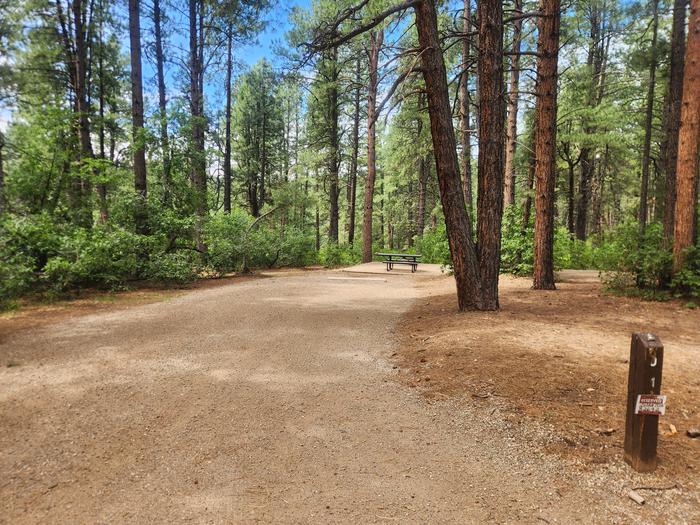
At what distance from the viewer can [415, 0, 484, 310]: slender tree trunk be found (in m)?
6.31

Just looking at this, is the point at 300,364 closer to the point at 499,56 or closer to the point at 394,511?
the point at 394,511

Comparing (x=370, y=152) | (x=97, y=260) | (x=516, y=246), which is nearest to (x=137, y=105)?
(x=97, y=260)

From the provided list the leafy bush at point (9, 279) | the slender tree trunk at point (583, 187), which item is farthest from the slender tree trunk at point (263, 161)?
the leafy bush at point (9, 279)

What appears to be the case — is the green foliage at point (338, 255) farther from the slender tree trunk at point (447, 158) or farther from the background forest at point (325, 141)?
the slender tree trunk at point (447, 158)

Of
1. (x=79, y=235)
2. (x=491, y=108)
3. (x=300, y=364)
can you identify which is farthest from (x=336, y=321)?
(x=79, y=235)

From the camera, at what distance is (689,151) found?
7.51m

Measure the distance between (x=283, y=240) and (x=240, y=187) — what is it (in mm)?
15476

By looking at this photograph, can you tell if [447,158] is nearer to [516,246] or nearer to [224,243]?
[516,246]

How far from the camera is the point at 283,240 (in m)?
17.9

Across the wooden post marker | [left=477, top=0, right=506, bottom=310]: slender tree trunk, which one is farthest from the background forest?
the wooden post marker

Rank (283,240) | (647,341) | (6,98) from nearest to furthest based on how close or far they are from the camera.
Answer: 1. (647,341)
2. (6,98)
3. (283,240)

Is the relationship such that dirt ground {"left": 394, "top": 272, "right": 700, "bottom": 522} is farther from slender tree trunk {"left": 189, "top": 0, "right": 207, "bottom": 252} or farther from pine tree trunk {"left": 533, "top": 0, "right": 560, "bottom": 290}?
slender tree trunk {"left": 189, "top": 0, "right": 207, "bottom": 252}

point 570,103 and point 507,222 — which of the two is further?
point 570,103

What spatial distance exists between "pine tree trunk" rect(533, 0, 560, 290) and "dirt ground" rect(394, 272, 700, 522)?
2.11 meters
